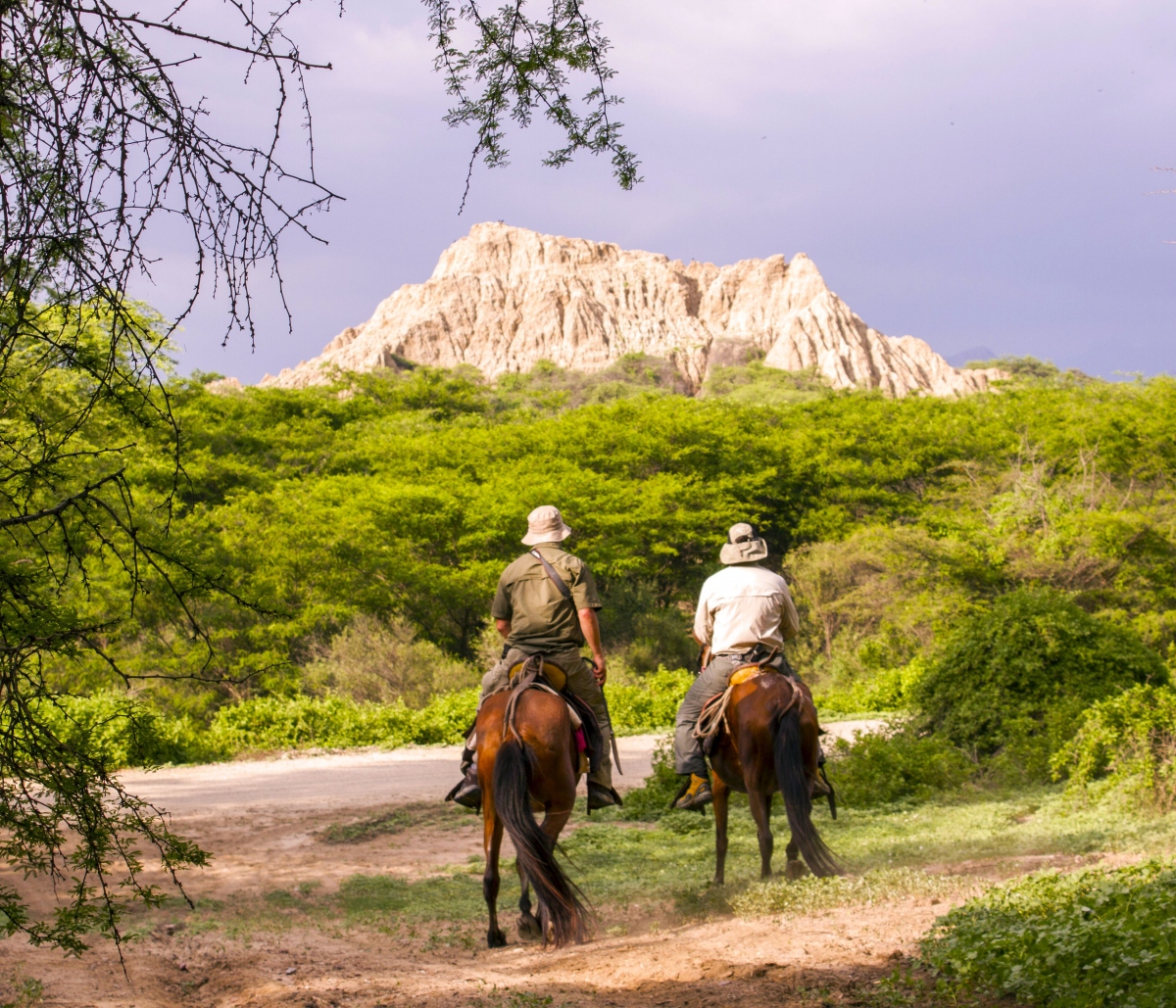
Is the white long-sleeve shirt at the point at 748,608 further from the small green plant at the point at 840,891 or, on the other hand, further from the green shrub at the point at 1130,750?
the green shrub at the point at 1130,750

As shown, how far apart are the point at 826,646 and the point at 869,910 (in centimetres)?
2189

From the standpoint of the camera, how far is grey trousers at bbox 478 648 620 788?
622 centimetres

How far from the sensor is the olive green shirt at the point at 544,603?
6.23 m

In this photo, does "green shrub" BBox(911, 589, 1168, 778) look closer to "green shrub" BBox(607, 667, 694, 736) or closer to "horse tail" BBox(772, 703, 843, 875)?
"horse tail" BBox(772, 703, 843, 875)

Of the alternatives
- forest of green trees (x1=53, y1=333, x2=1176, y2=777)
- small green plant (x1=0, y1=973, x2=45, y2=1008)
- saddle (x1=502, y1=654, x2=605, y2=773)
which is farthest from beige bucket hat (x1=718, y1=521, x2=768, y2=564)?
small green plant (x1=0, y1=973, x2=45, y2=1008)

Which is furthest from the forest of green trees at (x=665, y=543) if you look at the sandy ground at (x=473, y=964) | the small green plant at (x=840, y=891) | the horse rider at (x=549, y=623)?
the small green plant at (x=840, y=891)

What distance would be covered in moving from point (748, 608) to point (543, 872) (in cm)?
219

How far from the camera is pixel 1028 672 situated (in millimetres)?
10617

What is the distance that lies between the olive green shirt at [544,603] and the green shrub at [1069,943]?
261cm

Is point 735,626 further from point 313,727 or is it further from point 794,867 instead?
point 313,727

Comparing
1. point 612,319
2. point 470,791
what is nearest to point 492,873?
point 470,791

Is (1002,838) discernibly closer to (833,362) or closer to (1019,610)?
(1019,610)

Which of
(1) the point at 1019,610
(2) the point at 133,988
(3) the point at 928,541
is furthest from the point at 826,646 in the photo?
(2) the point at 133,988

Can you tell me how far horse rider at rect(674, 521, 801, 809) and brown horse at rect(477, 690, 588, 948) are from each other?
3.67 ft
